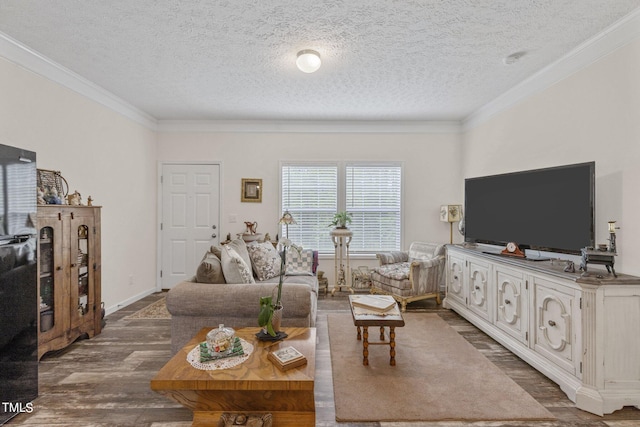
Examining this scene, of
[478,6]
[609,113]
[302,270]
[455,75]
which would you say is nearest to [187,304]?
[302,270]

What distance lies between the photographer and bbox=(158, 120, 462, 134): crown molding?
16.2 ft

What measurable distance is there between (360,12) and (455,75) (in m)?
1.57

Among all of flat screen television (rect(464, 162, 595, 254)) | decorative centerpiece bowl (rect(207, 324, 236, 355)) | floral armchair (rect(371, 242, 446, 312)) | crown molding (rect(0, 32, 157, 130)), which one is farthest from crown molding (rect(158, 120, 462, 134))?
decorative centerpiece bowl (rect(207, 324, 236, 355))

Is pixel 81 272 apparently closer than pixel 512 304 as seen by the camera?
No

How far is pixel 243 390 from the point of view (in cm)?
150

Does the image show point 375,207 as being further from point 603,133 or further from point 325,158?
point 603,133

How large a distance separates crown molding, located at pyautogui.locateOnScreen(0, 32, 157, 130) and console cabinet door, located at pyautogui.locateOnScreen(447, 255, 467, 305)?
482cm

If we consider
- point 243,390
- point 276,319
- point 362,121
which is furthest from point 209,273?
point 362,121

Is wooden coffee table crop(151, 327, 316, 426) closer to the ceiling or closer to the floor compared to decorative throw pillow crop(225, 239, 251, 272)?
closer to the floor

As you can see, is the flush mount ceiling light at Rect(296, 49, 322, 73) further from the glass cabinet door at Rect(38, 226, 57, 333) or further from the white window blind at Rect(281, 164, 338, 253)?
the glass cabinet door at Rect(38, 226, 57, 333)

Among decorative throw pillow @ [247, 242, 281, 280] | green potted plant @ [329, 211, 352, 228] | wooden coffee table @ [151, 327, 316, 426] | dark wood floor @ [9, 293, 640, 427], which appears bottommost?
dark wood floor @ [9, 293, 640, 427]

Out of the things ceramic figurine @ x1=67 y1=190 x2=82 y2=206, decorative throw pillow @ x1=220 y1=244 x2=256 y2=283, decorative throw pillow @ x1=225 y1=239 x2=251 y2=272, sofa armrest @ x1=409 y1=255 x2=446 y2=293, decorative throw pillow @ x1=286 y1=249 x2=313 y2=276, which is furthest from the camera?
sofa armrest @ x1=409 y1=255 x2=446 y2=293

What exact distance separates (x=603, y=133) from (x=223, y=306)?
132 inches

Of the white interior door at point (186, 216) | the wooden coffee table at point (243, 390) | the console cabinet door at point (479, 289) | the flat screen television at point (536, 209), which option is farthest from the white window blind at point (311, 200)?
the wooden coffee table at point (243, 390)
